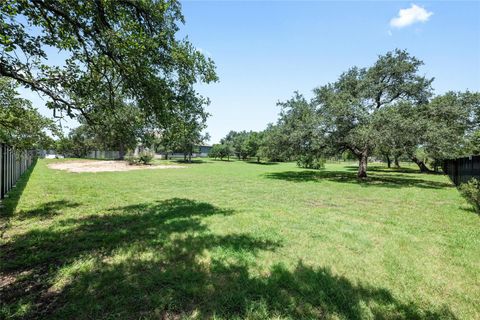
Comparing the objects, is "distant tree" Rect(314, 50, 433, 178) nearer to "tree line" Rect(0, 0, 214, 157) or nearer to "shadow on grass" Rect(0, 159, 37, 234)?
"tree line" Rect(0, 0, 214, 157)

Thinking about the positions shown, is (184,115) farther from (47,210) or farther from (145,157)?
(145,157)

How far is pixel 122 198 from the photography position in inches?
350

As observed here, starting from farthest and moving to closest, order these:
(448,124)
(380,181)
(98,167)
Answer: (98,167) → (448,124) → (380,181)

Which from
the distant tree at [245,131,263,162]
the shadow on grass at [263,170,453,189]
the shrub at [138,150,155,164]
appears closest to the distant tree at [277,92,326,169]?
the shadow on grass at [263,170,453,189]

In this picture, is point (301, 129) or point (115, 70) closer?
point (115, 70)

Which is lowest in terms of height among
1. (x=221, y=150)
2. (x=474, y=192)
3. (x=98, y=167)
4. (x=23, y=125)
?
(x=98, y=167)

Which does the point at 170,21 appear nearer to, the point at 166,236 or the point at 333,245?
the point at 166,236

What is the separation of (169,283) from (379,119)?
47.6 feet

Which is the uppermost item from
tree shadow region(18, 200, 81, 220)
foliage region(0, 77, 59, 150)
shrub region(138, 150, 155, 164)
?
foliage region(0, 77, 59, 150)

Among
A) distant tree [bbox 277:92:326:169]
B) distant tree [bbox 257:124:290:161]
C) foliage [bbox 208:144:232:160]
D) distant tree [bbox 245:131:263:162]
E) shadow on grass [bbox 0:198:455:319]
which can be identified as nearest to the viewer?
shadow on grass [bbox 0:198:455:319]

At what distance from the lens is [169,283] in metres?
3.13

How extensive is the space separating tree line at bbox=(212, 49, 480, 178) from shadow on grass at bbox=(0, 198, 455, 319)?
39.9 feet

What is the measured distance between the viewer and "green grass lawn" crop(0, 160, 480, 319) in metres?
2.69

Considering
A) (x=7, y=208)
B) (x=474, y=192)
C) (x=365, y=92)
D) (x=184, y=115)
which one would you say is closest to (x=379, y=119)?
(x=365, y=92)
